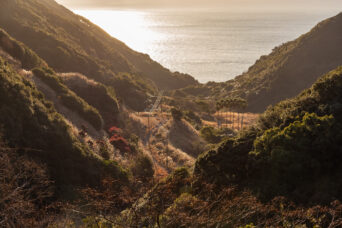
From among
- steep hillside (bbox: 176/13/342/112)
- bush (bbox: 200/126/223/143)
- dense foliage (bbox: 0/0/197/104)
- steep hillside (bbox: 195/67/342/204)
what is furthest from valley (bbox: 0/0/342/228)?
steep hillside (bbox: 176/13/342/112)

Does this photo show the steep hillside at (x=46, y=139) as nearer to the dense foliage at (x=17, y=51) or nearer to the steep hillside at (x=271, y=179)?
the steep hillside at (x=271, y=179)

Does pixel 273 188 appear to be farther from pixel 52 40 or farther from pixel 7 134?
pixel 52 40

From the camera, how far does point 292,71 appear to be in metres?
115

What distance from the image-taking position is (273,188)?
1538 cm

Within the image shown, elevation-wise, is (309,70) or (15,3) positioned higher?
(15,3)

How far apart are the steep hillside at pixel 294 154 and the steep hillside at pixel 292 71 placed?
84124 millimetres

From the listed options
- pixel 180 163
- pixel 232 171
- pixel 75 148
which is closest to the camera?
pixel 232 171

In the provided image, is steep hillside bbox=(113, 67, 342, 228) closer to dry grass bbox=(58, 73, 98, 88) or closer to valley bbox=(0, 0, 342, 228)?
valley bbox=(0, 0, 342, 228)

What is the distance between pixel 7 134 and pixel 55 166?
13.5 ft

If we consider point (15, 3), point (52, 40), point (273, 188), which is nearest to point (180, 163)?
point (273, 188)

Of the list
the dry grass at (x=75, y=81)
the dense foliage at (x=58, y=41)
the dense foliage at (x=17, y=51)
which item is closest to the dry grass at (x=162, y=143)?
the dry grass at (x=75, y=81)

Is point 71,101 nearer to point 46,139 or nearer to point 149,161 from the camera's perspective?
point 149,161

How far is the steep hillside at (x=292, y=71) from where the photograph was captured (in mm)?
107312

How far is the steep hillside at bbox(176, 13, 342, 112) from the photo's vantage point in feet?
352
